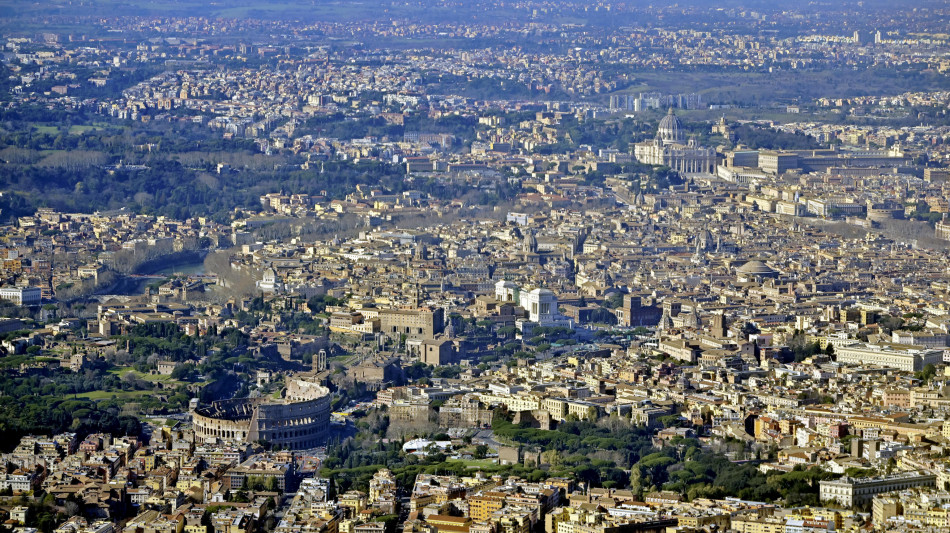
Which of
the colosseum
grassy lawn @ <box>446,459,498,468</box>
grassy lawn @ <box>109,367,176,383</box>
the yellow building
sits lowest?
grassy lawn @ <box>109,367,176,383</box>

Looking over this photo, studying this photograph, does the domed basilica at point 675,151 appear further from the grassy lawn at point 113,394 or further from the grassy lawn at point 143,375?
the grassy lawn at point 113,394

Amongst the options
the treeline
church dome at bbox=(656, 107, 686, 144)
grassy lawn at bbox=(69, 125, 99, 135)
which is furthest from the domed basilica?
grassy lawn at bbox=(69, 125, 99, 135)

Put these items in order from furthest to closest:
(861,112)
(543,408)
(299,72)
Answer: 1. (299,72)
2. (861,112)
3. (543,408)

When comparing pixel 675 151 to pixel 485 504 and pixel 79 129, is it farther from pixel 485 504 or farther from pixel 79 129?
pixel 485 504

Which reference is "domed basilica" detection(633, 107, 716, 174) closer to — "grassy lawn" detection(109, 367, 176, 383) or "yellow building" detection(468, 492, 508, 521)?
"grassy lawn" detection(109, 367, 176, 383)

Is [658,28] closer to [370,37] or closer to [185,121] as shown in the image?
[370,37]

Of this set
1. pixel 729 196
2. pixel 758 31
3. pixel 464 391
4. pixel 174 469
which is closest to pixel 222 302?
pixel 464 391

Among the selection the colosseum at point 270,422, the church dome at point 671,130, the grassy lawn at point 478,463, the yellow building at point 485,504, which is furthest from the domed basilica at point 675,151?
the yellow building at point 485,504
